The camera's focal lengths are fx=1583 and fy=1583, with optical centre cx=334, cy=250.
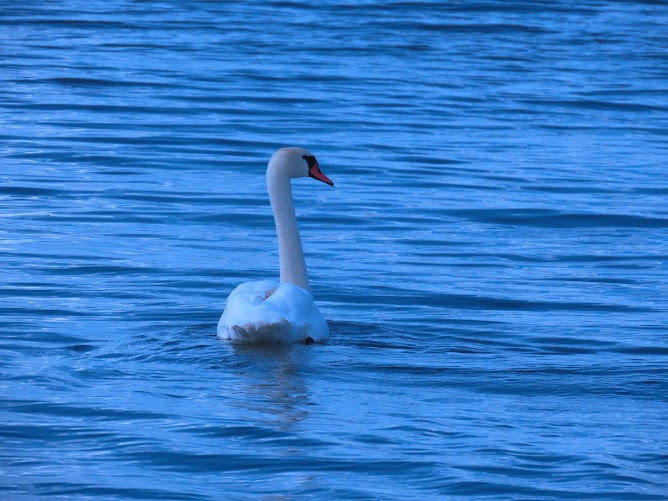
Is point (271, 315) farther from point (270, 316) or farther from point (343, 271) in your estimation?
point (343, 271)

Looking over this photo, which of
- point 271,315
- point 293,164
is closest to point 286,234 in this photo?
point 293,164

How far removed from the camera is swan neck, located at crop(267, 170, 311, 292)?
934 centimetres

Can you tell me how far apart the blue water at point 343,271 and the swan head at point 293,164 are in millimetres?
841

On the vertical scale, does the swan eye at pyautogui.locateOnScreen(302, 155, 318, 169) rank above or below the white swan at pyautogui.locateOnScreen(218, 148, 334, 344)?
above

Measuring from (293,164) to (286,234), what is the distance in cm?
51

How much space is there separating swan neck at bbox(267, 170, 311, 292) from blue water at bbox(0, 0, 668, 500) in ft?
1.50

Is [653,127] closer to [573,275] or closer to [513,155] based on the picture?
[513,155]

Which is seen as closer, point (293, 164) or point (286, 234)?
point (286, 234)

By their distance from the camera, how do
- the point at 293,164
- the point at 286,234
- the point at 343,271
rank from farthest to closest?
the point at 343,271, the point at 293,164, the point at 286,234

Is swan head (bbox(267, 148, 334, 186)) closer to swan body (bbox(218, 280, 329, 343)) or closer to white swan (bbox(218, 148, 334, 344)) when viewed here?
white swan (bbox(218, 148, 334, 344))

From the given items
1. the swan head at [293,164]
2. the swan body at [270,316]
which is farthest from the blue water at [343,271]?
the swan head at [293,164]

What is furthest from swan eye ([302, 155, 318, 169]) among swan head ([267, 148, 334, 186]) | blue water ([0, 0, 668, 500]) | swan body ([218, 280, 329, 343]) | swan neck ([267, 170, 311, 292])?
swan body ([218, 280, 329, 343])

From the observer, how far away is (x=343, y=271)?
429 inches

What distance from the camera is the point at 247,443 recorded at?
6535mm
